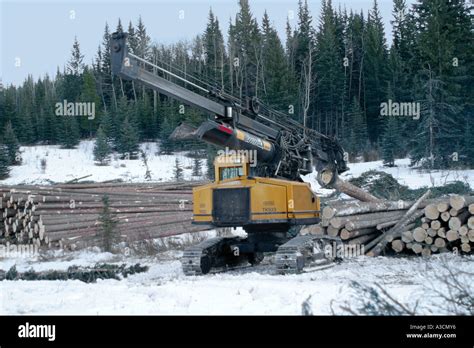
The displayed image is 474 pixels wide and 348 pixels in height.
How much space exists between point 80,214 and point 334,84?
38.3 m

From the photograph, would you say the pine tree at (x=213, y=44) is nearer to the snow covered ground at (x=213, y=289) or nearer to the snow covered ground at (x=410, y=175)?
the snow covered ground at (x=410, y=175)

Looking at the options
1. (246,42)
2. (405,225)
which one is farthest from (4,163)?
(405,225)

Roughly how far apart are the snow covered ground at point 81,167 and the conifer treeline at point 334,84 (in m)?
1.85

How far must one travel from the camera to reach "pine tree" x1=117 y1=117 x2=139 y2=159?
45.3 meters

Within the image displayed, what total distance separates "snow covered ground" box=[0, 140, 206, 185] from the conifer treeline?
1.85 m

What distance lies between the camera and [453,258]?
13195 mm

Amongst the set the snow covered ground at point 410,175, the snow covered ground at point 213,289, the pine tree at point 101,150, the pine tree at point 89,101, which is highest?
the pine tree at point 89,101

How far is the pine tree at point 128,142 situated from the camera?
45281 millimetres

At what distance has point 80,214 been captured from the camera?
19266mm

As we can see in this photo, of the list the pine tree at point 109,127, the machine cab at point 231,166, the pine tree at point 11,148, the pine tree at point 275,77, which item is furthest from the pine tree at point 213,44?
the machine cab at point 231,166

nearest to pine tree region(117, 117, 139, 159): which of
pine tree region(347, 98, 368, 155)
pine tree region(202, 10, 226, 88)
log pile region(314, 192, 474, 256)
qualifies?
Result: pine tree region(202, 10, 226, 88)

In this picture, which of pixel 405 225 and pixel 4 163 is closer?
pixel 405 225

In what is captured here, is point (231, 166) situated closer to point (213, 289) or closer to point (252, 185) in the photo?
point (252, 185)
